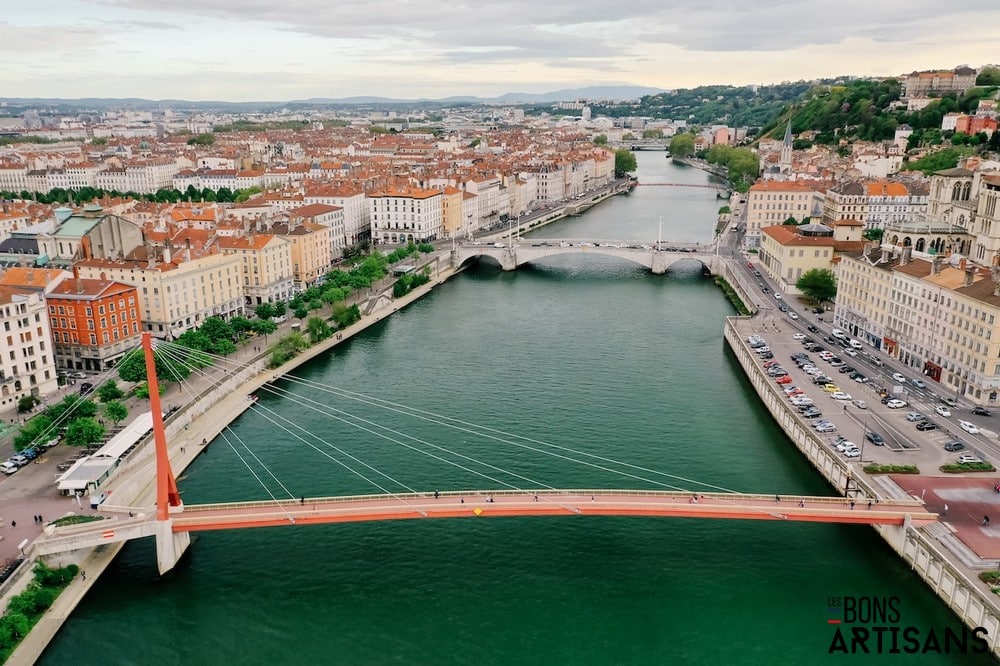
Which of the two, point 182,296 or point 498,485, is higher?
point 182,296

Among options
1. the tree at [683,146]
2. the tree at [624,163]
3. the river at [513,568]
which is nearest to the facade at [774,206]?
the river at [513,568]

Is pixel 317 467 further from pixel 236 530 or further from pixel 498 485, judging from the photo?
pixel 498 485

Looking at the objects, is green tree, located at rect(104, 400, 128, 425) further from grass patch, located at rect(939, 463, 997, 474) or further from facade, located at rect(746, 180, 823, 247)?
facade, located at rect(746, 180, 823, 247)

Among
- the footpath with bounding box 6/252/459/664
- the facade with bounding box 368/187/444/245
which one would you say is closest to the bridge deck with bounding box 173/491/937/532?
the footpath with bounding box 6/252/459/664

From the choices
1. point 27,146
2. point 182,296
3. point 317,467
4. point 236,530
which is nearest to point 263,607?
point 236,530

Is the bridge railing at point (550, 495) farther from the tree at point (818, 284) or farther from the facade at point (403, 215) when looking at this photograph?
the facade at point (403, 215)
